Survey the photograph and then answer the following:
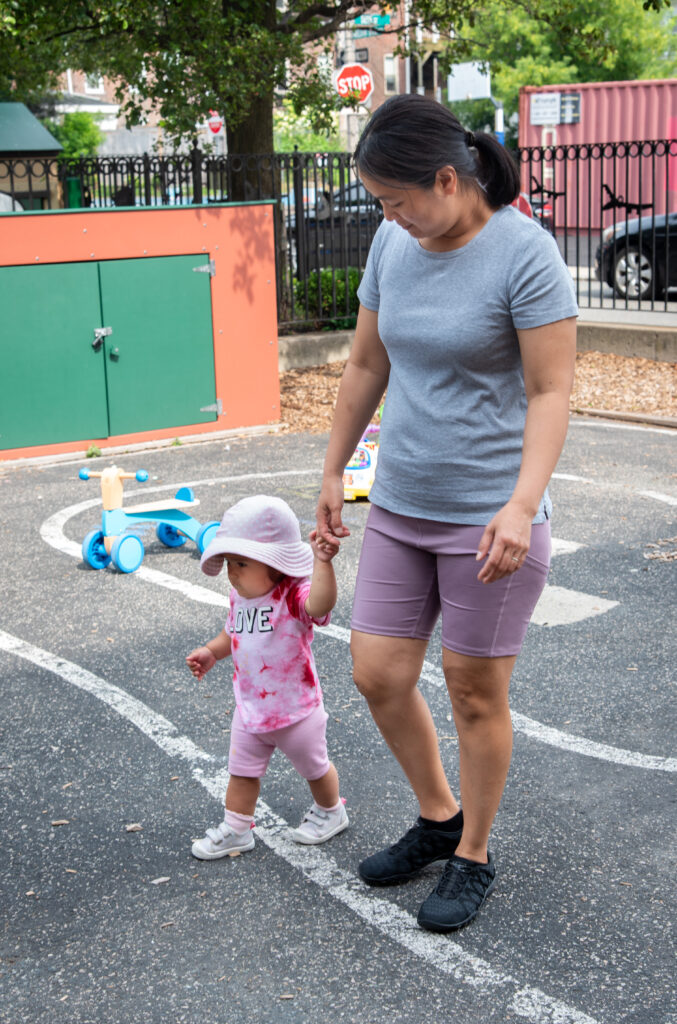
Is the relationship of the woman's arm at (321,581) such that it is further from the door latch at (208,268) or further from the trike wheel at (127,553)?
the door latch at (208,268)

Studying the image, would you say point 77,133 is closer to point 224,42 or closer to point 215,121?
point 215,121

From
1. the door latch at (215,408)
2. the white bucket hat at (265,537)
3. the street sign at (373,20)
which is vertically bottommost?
the door latch at (215,408)

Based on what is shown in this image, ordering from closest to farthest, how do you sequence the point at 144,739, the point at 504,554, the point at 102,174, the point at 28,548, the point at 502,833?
the point at 504,554 < the point at 502,833 < the point at 144,739 < the point at 28,548 < the point at 102,174

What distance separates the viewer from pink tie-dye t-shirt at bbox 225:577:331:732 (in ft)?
10.6

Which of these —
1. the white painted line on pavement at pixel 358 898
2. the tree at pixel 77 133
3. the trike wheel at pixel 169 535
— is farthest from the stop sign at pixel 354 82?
the tree at pixel 77 133

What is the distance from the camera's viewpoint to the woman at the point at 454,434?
2.60 metres

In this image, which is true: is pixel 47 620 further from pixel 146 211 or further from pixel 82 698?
pixel 146 211

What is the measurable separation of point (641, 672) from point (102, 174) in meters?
10.4

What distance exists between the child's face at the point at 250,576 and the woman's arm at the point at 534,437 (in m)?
0.81

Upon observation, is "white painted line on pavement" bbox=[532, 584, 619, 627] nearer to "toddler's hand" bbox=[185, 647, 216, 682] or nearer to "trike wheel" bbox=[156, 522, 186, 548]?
"trike wheel" bbox=[156, 522, 186, 548]

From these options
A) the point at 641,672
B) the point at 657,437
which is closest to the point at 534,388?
the point at 641,672

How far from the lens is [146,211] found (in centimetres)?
952

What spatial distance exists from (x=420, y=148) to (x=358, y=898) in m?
1.89

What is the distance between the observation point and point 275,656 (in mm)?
3213
